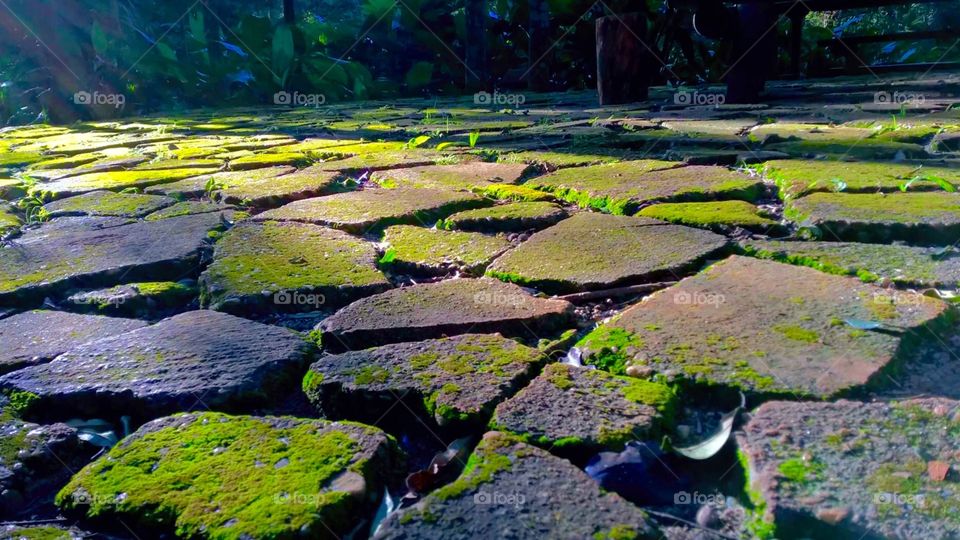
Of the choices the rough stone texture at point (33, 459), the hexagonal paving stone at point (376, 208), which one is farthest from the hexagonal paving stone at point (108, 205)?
the rough stone texture at point (33, 459)

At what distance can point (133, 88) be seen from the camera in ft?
29.2

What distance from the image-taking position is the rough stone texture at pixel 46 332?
4.89 feet

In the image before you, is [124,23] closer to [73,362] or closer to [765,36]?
[765,36]

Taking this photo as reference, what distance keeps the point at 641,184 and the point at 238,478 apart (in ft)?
5.89

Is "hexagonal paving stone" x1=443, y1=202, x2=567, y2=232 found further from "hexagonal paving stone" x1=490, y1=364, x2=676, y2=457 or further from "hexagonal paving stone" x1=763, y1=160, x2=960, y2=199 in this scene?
"hexagonal paving stone" x1=490, y1=364, x2=676, y2=457

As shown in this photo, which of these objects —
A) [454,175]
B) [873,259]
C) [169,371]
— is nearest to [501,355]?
[169,371]

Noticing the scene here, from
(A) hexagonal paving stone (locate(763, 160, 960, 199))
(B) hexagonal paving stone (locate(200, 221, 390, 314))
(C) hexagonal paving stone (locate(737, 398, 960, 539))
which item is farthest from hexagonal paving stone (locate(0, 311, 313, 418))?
(A) hexagonal paving stone (locate(763, 160, 960, 199))

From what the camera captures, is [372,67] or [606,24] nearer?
[606,24]

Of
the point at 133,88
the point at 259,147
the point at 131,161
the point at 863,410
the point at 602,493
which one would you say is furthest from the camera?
the point at 133,88

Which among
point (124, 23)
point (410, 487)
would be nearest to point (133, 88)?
point (124, 23)

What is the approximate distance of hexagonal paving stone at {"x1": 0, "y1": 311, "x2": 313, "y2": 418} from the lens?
4.17 feet

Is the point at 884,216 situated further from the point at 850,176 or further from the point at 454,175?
the point at 454,175

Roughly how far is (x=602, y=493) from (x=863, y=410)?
0.38m

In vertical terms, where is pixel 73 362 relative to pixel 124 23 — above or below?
below
